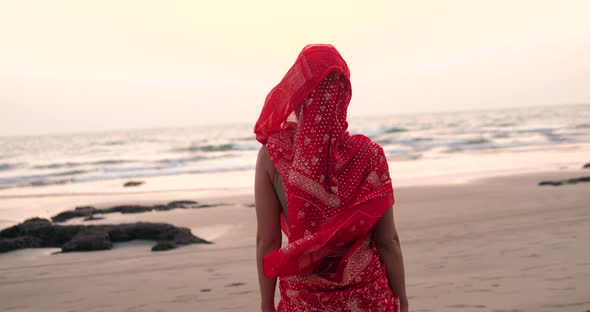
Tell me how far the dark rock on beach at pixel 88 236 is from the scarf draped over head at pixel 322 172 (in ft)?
17.7

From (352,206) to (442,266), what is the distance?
4.13m

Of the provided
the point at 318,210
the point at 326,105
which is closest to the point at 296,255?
the point at 318,210

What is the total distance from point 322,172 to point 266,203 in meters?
0.26

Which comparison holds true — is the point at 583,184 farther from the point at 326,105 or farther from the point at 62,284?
the point at 326,105

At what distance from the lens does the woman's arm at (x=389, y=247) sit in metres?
2.15

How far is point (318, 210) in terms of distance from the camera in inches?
80.3

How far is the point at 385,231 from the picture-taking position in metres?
2.17

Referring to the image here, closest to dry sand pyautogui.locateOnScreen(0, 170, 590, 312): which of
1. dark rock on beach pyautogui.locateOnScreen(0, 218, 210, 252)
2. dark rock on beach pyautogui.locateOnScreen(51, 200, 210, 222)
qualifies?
dark rock on beach pyautogui.locateOnScreen(0, 218, 210, 252)

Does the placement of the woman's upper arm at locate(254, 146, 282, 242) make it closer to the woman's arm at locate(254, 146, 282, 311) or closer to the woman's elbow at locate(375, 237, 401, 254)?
the woman's arm at locate(254, 146, 282, 311)

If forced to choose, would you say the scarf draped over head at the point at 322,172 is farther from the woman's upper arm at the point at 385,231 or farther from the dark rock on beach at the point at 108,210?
the dark rock on beach at the point at 108,210

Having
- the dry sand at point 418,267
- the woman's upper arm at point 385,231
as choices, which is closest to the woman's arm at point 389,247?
the woman's upper arm at point 385,231

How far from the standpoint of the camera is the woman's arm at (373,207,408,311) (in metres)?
2.15

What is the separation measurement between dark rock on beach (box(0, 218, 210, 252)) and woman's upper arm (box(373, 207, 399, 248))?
5.35 meters

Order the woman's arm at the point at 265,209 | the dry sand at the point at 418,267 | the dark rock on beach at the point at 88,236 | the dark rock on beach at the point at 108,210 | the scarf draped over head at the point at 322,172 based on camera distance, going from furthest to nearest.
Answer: the dark rock on beach at the point at 108,210
the dark rock on beach at the point at 88,236
the dry sand at the point at 418,267
the woman's arm at the point at 265,209
the scarf draped over head at the point at 322,172
